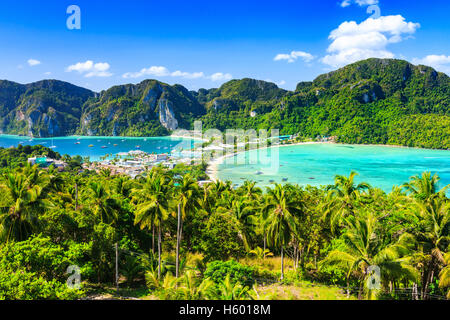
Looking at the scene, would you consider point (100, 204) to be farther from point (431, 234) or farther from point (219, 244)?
point (431, 234)

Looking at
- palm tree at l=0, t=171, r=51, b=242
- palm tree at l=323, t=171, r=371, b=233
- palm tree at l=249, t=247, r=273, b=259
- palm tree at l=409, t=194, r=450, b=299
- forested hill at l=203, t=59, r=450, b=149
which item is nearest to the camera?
palm tree at l=409, t=194, r=450, b=299

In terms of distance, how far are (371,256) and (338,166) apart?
3243 inches

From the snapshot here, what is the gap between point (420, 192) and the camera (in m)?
17.5

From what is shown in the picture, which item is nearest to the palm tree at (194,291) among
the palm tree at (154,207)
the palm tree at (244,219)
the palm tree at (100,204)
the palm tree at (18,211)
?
the palm tree at (154,207)

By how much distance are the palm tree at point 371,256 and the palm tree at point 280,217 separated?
15.0 feet

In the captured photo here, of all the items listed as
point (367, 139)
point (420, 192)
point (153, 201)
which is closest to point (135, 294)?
point (153, 201)

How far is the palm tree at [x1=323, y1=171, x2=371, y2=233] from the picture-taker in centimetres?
1842

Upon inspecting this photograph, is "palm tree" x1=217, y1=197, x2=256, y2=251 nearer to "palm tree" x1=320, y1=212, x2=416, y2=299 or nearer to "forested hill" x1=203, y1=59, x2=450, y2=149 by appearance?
"palm tree" x1=320, y1=212, x2=416, y2=299

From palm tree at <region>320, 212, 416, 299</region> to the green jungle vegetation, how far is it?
42 millimetres

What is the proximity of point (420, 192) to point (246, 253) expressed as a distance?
492 inches

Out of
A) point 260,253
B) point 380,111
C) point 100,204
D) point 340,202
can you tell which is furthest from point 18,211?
point 380,111

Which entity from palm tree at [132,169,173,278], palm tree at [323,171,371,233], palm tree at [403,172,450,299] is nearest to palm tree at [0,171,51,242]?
palm tree at [132,169,173,278]

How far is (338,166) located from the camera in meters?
87.6

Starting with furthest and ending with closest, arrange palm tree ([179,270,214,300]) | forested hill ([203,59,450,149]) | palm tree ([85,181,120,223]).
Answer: forested hill ([203,59,450,149]) → palm tree ([85,181,120,223]) → palm tree ([179,270,214,300])
